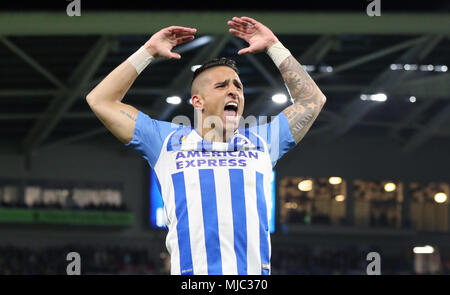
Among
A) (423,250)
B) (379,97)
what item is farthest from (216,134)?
(423,250)

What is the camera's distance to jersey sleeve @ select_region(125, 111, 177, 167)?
13.4 feet

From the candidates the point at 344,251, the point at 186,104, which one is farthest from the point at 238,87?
the point at 344,251

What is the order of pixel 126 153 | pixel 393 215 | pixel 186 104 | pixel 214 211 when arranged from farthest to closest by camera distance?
pixel 393 215 < pixel 126 153 < pixel 186 104 < pixel 214 211

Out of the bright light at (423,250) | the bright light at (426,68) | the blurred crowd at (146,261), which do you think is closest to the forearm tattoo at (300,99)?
the bright light at (426,68)

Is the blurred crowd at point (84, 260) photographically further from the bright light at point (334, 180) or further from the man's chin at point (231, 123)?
the man's chin at point (231, 123)

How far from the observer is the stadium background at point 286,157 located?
17.9m

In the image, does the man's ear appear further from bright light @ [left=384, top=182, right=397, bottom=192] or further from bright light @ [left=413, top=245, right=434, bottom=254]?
bright light @ [left=413, top=245, right=434, bottom=254]

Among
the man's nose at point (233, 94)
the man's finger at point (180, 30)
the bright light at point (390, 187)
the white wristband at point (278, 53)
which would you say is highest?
the bright light at point (390, 187)

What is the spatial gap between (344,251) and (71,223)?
34.0ft

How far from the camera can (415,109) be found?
3056 cm

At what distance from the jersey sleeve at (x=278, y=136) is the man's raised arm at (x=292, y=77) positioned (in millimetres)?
25
